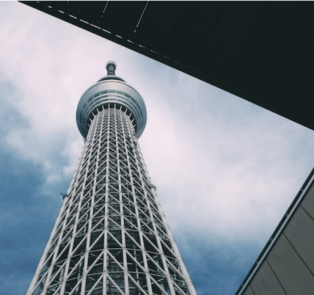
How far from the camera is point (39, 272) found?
95.1 ft

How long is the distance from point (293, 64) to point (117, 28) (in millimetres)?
3209

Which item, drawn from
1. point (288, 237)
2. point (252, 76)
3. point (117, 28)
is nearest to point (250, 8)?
point (252, 76)

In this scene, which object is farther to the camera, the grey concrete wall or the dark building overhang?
the grey concrete wall

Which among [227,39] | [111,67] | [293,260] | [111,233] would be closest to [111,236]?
[111,233]

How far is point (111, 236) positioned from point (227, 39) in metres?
25.8

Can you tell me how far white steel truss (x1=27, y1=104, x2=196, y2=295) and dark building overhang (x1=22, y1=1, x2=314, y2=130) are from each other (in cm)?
1874

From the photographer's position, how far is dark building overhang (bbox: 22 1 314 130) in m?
5.70

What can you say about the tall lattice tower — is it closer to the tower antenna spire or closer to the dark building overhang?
the dark building overhang

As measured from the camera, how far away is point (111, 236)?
29.5 metres

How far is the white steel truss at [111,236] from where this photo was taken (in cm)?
2552

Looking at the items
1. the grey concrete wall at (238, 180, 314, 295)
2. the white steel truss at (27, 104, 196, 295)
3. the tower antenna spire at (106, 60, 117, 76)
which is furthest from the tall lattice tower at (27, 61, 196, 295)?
the tower antenna spire at (106, 60, 117, 76)

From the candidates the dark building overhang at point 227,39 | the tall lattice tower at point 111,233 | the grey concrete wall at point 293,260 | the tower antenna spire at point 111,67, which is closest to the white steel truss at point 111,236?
the tall lattice tower at point 111,233

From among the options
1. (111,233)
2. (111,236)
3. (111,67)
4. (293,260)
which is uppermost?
(111,67)

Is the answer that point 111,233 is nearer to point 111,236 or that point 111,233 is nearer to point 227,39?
point 111,236
